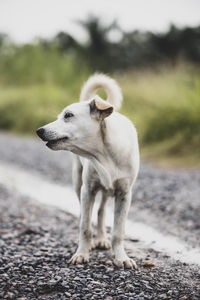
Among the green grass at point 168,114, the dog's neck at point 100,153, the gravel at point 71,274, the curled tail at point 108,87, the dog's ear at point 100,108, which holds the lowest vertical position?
the gravel at point 71,274

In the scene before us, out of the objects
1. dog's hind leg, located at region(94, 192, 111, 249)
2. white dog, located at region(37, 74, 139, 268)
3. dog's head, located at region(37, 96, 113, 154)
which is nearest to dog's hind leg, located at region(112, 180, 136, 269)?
white dog, located at region(37, 74, 139, 268)

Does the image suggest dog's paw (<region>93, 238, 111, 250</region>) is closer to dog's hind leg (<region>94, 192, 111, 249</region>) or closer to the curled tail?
dog's hind leg (<region>94, 192, 111, 249</region>)

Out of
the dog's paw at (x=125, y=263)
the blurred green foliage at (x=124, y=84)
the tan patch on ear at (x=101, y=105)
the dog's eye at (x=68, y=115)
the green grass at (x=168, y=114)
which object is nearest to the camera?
the tan patch on ear at (x=101, y=105)

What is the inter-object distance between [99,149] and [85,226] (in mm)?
831

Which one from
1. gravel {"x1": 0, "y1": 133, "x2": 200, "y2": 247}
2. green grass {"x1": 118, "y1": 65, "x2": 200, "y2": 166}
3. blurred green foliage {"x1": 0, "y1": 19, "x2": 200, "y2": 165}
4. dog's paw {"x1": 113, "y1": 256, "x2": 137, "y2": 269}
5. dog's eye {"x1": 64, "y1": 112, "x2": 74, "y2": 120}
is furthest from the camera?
blurred green foliage {"x1": 0, "y1": 19, "x2": 200, "y2": 165}

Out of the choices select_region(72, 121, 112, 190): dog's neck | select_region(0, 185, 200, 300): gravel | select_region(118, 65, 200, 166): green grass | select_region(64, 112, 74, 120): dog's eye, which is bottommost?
select_region(0, 185, 200, 300): gravel

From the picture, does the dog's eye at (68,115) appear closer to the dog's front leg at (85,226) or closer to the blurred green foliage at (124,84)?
the dog's front leg at (85,226)

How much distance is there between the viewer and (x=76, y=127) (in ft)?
11.3

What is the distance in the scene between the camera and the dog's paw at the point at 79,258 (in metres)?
3.76

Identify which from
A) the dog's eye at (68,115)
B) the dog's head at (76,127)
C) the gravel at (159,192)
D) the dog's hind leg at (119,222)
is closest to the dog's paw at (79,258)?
the dog's hind leg at (119,222)

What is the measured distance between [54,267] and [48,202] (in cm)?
311

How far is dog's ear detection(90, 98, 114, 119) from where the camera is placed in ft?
11.1

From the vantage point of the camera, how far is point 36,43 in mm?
25297

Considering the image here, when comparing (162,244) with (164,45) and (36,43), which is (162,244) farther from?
(164,45)
